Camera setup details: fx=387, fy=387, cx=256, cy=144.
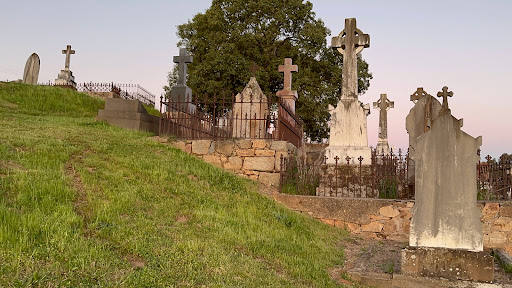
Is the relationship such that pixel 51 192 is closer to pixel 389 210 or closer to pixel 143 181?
pixel 143 181

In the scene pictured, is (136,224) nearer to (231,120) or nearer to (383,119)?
(231,120)

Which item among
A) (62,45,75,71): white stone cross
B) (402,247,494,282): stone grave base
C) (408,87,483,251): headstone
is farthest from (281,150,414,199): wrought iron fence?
(62,45,75,71): white stone cross

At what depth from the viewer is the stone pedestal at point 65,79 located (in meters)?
23.4

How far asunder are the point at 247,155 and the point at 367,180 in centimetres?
299

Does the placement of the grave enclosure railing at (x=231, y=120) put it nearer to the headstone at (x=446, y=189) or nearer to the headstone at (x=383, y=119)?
the headstone at (x=446, y=189)

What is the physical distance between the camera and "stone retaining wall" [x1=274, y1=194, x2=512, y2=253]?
25.8 ft

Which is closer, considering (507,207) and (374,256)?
(374,256)

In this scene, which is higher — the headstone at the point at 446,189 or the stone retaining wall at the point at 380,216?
the headstone at the point at 446,189

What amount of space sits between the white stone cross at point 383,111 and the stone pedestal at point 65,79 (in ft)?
58.7

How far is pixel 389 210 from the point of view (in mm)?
8195

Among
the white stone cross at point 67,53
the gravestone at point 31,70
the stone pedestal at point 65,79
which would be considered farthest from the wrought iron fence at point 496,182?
the white stone cross at point 67,53

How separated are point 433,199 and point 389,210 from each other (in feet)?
10.4

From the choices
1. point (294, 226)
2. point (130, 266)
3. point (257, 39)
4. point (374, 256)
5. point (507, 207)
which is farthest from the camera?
point (257, 39)

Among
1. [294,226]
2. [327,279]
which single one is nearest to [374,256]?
[294,226]
